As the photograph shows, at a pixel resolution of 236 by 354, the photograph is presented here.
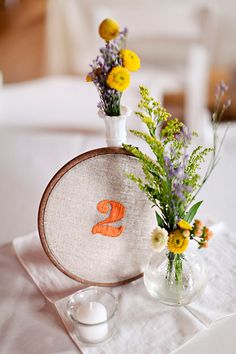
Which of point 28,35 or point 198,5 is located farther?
point 28,35

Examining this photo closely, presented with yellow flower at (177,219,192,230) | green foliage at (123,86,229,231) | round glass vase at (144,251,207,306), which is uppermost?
green foliage at (123,86,229,231)

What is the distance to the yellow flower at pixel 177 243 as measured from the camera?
763 mm

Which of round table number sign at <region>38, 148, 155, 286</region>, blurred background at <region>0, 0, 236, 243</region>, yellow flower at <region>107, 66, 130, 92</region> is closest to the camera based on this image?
yellow flower at <region>107, 66, 130, 92</region>

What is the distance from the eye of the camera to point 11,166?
1.41 m

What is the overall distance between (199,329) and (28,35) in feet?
8.83

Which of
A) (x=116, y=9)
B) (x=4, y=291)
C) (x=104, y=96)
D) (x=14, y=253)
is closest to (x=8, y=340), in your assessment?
(x=4, y=291)

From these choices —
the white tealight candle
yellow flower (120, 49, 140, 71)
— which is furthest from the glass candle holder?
yellow flower (120, 49, 140, 71)

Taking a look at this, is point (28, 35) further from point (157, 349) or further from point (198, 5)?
point (157, 349)

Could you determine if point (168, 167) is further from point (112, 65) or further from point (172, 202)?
point (112, 65)

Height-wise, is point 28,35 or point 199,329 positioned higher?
point 28,35

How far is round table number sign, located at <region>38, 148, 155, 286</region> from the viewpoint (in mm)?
829

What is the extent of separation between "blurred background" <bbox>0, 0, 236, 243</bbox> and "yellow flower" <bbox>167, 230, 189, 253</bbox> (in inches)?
18.3

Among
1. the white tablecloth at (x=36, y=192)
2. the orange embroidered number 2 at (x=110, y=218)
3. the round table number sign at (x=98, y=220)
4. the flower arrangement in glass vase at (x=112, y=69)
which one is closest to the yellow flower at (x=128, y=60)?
the flower arrangement in glass vase at (x=112, y=69)

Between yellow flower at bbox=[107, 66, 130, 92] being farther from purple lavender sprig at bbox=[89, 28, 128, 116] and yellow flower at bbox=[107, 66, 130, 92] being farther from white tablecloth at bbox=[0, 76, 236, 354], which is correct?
white tablecloth at bbox=[0, 76, 236, 354]
